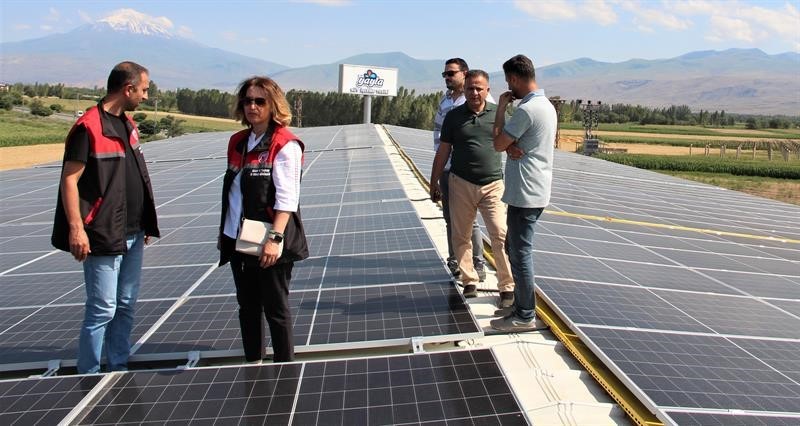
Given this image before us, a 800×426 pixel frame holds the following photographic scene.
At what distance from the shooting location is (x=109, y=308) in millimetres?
3656

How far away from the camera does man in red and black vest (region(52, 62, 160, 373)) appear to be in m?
3.47

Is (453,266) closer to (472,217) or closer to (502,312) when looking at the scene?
(472,217)

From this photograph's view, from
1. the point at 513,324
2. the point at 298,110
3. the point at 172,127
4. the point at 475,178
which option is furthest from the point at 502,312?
the point at 172,127

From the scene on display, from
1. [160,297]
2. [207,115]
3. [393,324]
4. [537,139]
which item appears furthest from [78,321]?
[207,115]

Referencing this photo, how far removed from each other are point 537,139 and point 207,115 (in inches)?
4608

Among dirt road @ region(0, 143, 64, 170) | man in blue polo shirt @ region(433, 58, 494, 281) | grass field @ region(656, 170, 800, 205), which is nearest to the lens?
man in blue polo shirt @ region(433, 58, 494, 281)

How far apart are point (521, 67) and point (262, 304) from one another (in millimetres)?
2608

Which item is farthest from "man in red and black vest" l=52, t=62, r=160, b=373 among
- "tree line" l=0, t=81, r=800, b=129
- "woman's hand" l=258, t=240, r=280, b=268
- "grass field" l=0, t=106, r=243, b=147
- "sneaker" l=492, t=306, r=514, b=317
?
"tree line" l=0, t=81, r=800, b=129

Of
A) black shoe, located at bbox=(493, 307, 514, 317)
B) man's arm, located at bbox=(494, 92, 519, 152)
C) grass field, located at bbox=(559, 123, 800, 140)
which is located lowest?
black shoe, located at bbox=(493, 307, 514, 317)

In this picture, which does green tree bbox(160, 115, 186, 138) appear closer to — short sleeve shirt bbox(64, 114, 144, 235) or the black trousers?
short sleeve shirt bbox(64, 114, 144, 235)

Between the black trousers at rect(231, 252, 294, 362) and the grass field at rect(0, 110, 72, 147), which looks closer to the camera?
the black trousers at rect(231, 252, 294, 362)

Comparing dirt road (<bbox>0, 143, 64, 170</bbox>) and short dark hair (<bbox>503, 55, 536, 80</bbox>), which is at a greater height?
short dark hair (<bbox>503, 55, 536, 80</bbox>)

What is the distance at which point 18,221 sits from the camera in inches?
352

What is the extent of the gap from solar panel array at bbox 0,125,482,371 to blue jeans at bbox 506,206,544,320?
462 mm
